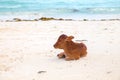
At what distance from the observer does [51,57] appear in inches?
246

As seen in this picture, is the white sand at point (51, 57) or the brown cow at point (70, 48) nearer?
the white sand at point (51, 57)

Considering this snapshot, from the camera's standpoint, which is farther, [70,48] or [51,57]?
[51,57]

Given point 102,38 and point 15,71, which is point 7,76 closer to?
point 15,71

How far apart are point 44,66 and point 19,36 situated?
3059 millimetres

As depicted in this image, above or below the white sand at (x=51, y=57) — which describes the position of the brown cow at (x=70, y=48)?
above

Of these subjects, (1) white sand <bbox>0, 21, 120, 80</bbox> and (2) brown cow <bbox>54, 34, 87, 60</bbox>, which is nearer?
(1) white sand <bbox>0, 21, 120, 80</bbox>

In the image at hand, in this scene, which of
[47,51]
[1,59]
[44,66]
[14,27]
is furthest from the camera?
[14,27]

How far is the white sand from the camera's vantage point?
16.9 feet

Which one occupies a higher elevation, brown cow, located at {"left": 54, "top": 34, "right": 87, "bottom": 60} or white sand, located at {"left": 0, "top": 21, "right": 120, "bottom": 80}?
brown cow, located at {"left": 54, "top": 34, "right": 87, "bottom": 60}

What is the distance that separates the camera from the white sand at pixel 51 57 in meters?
5.16

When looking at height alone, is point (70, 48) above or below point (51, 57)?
above

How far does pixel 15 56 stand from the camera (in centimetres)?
628

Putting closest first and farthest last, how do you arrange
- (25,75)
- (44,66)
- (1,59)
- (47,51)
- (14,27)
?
(25,75), (44,66), (1,59), (47,51), (14,27)

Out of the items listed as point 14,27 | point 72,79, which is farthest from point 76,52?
point 14,27
